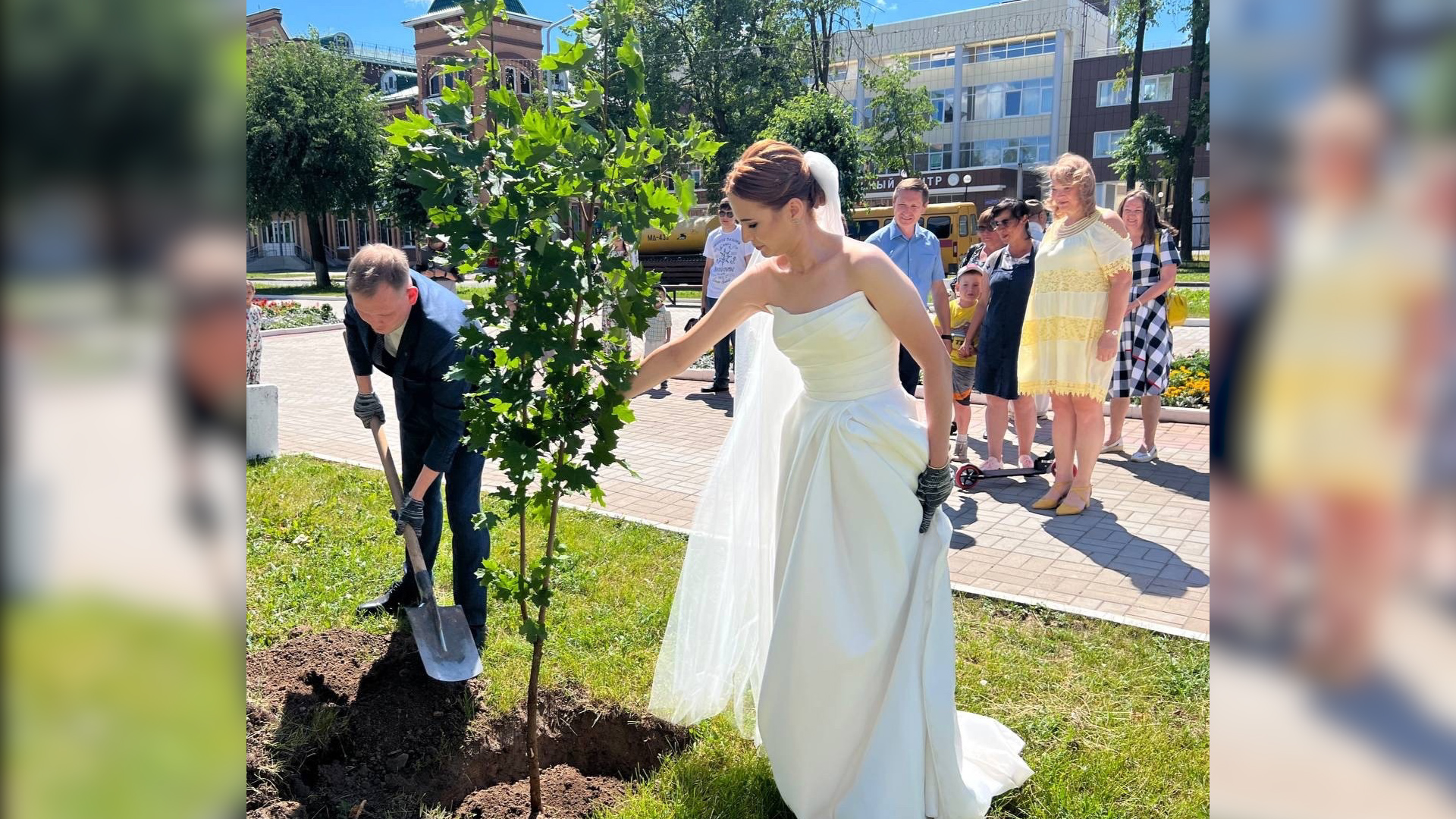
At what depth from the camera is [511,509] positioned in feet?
9.79

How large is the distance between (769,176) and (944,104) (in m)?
58.2

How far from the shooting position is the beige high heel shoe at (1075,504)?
6.35 meters

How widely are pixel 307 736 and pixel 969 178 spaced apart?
50386 millimetres

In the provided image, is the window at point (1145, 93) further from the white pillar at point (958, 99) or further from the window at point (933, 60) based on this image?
the window at point (933, 60)

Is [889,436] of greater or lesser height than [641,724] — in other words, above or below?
above

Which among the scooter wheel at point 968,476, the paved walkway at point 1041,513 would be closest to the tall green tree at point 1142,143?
the paved walkway at point 1041,513

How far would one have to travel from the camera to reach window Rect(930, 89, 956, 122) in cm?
5650

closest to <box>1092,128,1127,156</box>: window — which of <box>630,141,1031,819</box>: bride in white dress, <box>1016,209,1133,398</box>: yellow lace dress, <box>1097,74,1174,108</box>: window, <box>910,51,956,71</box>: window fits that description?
<box>1097,74,1174,108</box>: window

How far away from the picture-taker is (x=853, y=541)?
3148mm

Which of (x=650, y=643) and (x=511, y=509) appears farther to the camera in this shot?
(x=650, y=643)

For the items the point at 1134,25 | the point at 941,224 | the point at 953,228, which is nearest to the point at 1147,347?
the point at 953,228
